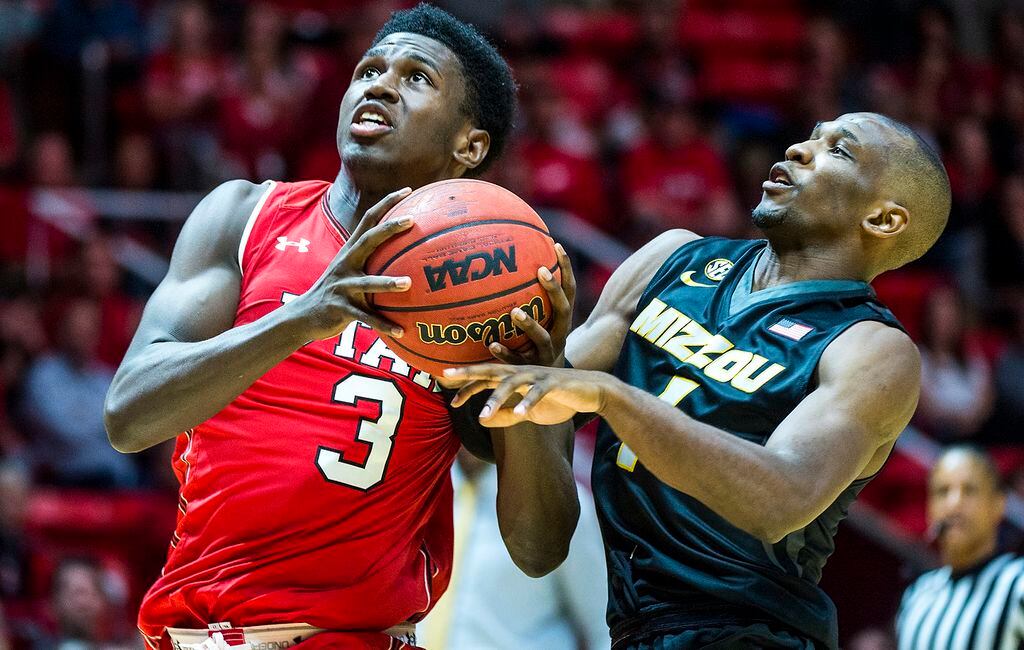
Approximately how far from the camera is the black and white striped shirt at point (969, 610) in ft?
21.9

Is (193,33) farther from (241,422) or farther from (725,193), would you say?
(241,422)

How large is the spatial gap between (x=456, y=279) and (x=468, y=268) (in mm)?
41

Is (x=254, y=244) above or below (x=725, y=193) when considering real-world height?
above

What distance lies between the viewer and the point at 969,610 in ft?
22.4

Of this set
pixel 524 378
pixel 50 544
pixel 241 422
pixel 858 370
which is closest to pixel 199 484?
pixel 241 422

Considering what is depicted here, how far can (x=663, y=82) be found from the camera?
38.2 feet

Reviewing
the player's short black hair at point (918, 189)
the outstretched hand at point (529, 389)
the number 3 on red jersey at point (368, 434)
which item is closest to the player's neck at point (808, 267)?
the player's short black hair at point (918, 189)

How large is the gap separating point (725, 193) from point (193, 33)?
4214 mm

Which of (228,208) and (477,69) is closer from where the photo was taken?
(228,208)

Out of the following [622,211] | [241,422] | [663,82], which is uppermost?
[241,422]

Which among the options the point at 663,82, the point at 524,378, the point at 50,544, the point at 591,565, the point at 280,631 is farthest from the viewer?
the point at 663,82

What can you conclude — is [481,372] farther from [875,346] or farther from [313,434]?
[875,346]

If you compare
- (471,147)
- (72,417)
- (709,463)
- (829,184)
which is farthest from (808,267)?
(72,417)

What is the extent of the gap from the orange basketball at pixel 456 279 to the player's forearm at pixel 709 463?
32 cm
